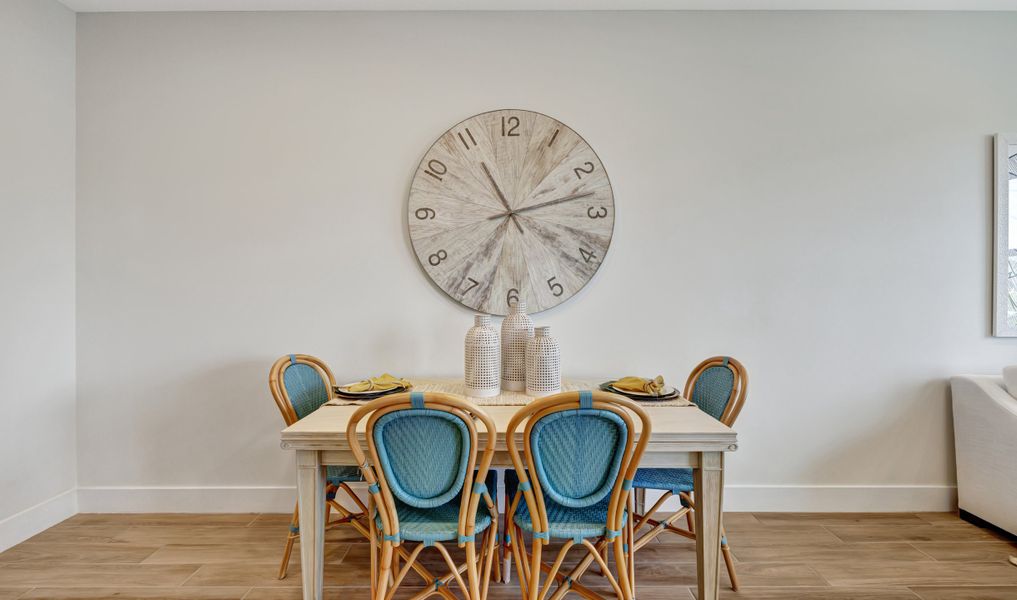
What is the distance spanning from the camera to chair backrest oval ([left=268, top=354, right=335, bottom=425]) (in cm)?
223

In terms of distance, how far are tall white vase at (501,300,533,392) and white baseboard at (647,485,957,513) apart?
1.03 metres

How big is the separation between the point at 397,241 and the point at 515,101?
0.95 m

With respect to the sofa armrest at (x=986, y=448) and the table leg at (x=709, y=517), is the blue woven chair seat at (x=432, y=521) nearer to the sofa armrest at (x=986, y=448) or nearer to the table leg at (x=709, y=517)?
the table leg at (x=709, y=517)

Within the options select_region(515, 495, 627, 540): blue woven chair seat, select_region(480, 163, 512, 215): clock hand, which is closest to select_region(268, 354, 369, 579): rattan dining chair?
select_region(515, 495, 627, 540): blue woven chair seat

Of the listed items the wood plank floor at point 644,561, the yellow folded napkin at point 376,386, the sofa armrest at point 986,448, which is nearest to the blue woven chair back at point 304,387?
the yellow folded napkin at point 376,386

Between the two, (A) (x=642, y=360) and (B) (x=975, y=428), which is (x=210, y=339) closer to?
(A) (x=642, y=360)

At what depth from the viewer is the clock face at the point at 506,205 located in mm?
2785

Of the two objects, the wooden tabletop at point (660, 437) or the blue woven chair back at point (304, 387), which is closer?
the wooden tabletop at point (660, 437)

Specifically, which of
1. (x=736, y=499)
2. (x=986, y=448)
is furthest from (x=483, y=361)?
(x=986, y=448)

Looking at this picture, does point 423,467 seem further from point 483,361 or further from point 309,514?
point 483,361

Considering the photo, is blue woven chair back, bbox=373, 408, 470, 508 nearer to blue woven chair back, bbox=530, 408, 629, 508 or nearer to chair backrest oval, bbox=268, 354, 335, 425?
blue woven chair back, bbox=530, 408, 629, 508

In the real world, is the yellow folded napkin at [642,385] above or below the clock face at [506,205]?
below

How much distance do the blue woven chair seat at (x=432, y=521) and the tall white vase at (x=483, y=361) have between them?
1.73ft

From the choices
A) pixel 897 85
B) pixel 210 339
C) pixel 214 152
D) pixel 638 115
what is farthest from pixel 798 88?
pixel 210 339
